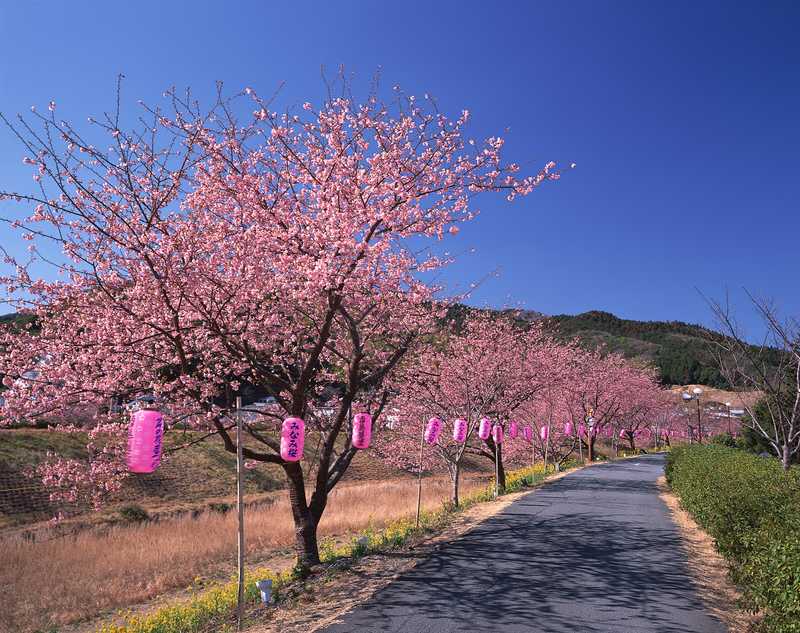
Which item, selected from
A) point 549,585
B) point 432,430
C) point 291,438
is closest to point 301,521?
point 291,438

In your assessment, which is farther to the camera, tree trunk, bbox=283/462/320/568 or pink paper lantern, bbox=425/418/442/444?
pink paper lantern, bbox=425/418/442/444

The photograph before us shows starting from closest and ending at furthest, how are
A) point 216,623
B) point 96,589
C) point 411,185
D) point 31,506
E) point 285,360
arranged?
point 216,623 < point 411,185 < point 285,360 < point 96,589 < point 31,506

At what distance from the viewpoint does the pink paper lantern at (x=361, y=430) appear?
10.4m

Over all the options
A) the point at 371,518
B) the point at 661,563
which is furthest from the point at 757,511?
the point at 371,518

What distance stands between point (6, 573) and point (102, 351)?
9.91m

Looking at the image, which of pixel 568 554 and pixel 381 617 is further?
pixel 568 554

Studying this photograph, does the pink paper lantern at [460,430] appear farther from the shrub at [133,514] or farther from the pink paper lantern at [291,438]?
the shrub at [133,514]

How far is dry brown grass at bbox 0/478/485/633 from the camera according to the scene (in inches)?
444

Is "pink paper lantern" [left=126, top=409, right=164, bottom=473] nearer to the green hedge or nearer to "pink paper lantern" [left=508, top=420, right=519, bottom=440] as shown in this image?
the green hedge

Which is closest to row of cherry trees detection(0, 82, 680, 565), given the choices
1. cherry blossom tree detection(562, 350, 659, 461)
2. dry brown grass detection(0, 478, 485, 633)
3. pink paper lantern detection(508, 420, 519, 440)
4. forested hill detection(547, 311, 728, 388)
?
dry brown grass detection(0, 478, 485, 633)

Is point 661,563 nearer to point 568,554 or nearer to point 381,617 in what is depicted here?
point 568,554

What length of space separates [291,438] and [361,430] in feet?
8.55

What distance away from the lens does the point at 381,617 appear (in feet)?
20.1

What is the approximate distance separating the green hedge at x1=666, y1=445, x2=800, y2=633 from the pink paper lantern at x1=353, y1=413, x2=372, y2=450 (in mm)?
6049
